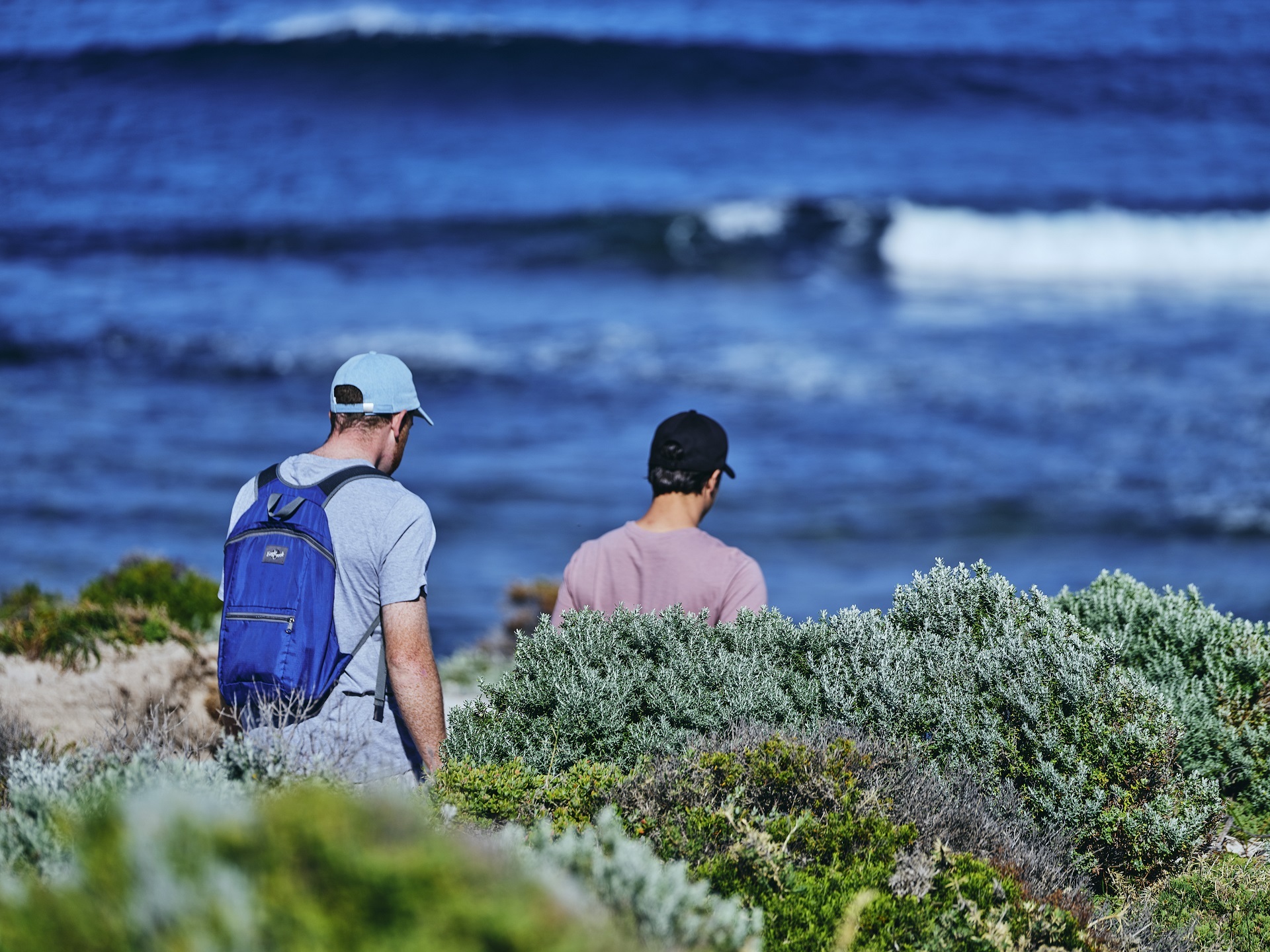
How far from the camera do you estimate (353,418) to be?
12.8 ft

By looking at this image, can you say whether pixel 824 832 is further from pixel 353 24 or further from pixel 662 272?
pixel 353 24

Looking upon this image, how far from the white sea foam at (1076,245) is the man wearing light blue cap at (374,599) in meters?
22.5

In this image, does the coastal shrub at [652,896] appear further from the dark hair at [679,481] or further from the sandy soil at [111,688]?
the sandy soil at [111,688]

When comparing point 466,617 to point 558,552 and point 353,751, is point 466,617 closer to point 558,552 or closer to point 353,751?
point 558,552

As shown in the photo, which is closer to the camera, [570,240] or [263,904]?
[263,904]

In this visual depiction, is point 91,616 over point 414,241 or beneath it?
beneath

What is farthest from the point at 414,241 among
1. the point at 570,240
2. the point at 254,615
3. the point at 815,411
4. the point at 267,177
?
the point at 254,615

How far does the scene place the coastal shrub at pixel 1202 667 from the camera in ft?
15.5

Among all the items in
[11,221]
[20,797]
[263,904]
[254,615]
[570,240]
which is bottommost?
[20,797]

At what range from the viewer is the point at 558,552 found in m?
12.8

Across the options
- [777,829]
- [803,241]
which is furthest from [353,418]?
[803,241]

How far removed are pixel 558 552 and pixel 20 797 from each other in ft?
32.9

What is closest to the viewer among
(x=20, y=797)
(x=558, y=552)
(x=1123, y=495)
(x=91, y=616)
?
(x=20, y=797)

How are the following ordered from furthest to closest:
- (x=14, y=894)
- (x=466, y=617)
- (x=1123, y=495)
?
(x=1123, y=495) < (x=466, y=617) < (x=14, y=894)
